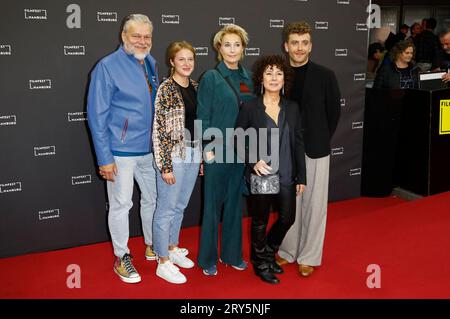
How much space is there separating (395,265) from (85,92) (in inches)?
98.6

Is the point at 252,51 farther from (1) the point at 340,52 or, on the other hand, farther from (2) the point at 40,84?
(2) the point at 40,84

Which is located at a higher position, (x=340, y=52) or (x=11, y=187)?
(x=340, y=52)

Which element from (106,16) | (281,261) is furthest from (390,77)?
(106,16)

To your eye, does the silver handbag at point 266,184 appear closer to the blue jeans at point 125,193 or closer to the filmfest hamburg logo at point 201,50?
the blue jeans at point 125,193

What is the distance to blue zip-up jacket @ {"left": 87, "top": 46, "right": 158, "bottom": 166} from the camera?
298 cm

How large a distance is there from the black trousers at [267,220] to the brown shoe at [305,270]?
206 millimetres

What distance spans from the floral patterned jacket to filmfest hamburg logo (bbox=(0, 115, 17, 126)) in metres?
1.15

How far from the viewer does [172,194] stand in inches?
124

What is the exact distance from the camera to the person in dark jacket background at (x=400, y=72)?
16.5 feet

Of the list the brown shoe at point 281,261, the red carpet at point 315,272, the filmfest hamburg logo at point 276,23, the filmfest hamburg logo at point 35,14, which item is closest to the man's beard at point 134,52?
the filmfest hamburg logo at point 35,14

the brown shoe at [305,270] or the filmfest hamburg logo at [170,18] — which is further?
the filmfest hamburg logo at [170,18]

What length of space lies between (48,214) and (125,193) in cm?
91

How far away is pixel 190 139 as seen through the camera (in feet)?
10.2

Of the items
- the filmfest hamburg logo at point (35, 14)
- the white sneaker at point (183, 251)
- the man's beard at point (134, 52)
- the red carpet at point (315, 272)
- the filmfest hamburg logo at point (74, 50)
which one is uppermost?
the filmfest hamburg logo at point (35, 14)
